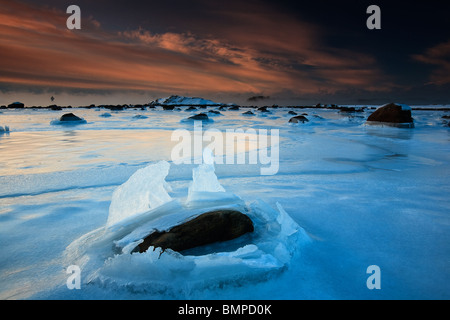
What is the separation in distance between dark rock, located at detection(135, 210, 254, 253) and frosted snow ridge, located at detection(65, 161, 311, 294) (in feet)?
0.17

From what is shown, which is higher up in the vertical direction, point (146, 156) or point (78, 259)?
point (146, 156)

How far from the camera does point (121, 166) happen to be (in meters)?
4.52

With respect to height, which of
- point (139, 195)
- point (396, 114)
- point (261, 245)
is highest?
point (396, 114)

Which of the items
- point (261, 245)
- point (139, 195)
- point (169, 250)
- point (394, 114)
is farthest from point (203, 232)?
point (394, 114)

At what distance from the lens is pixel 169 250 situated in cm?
148

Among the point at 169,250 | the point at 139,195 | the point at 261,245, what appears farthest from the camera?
the point at 139,195

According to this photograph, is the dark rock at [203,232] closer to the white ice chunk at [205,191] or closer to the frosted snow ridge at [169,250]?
the frosted snow ridge at [169,250]

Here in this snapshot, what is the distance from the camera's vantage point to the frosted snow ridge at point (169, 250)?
4.60 ft

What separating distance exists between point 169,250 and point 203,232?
29 centimetres

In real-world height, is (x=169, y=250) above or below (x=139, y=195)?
below

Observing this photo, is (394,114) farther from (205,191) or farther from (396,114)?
(205,191)
